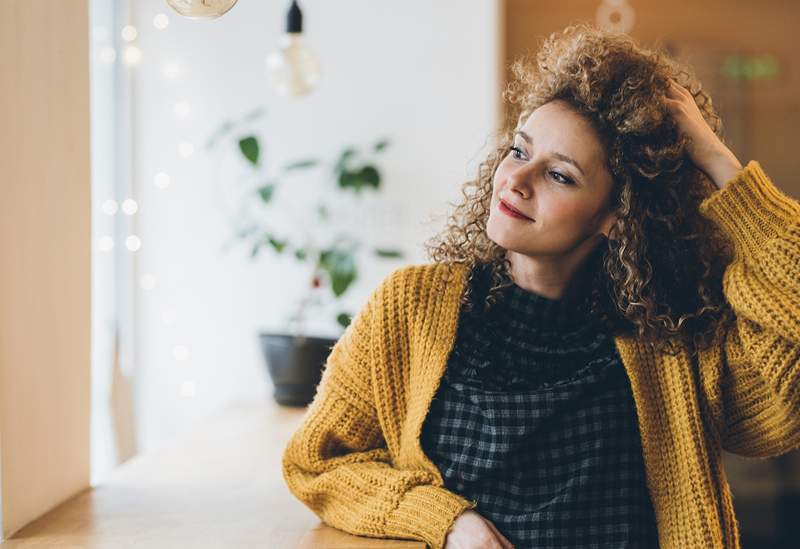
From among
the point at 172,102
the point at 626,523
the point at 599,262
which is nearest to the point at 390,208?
the point at 172,102

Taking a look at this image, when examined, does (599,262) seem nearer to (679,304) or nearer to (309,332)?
(679,304)

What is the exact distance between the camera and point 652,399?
128 centimetres

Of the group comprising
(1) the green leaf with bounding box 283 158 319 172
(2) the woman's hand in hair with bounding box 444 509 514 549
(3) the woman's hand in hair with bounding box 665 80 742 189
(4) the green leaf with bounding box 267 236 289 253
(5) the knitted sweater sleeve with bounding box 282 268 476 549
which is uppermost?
(3) the woman's hand in hair with bounding box 665 80 742 189

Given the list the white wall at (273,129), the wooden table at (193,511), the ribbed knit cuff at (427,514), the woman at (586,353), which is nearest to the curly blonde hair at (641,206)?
the woman at (586,353)

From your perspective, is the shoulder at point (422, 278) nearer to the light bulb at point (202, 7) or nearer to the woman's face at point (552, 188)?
the woman's face at point (552, 188)

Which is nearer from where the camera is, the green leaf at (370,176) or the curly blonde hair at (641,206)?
the curly blonde hair at (641,206)

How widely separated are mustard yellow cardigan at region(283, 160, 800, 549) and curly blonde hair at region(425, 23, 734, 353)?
0.05 meters

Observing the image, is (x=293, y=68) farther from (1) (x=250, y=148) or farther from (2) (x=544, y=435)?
(2) (x=544, y=435)

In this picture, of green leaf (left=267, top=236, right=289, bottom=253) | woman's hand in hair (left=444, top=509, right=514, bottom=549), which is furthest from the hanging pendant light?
woman's hand in hair (left=444, top=509, right=514, bottom=549)

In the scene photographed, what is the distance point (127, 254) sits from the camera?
104 inches

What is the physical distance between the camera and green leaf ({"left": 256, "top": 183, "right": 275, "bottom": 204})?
2480 millimetres

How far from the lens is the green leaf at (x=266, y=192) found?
2.48 meters

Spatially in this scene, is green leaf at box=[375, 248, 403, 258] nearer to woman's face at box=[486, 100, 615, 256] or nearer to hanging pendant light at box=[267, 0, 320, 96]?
hanging pendant light at box=[267, 0, 320, 96]

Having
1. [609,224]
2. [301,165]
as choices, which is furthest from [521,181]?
[301,165]
